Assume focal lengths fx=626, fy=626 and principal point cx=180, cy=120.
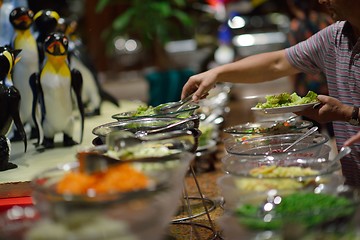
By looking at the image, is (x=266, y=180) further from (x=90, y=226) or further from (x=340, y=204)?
(x=90, y=226)

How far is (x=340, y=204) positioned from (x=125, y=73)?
6375 mm

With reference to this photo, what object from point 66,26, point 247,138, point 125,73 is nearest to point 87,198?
point 247,138

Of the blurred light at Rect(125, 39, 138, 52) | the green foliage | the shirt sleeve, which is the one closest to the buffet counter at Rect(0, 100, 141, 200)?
the shirt sleeve

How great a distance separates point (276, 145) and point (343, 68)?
1.22 feet

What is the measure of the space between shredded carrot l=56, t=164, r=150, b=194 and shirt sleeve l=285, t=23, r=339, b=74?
105 centimetres

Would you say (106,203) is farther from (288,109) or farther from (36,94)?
(36,94)

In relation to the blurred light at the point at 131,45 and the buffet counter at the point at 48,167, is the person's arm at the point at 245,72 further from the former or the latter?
the blurred light at the point at 131,45

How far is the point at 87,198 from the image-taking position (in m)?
1.10

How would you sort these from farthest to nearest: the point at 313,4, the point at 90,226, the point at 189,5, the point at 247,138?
the point at 189,5, the point at 313,4, the point at 247,138, the point at 90,226

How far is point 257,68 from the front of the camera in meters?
2.21

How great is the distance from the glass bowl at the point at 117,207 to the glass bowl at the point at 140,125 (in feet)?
1.91

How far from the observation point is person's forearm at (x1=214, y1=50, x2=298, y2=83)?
7.17 ft

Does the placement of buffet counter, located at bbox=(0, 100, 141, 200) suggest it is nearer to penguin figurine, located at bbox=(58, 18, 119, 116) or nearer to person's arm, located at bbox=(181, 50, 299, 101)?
penguin figurine, located at bbox=(58, 18, 119, 116)

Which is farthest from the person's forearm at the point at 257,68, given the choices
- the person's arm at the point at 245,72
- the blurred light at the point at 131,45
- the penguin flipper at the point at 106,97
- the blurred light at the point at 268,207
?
the blurred light at the point at 131,45
